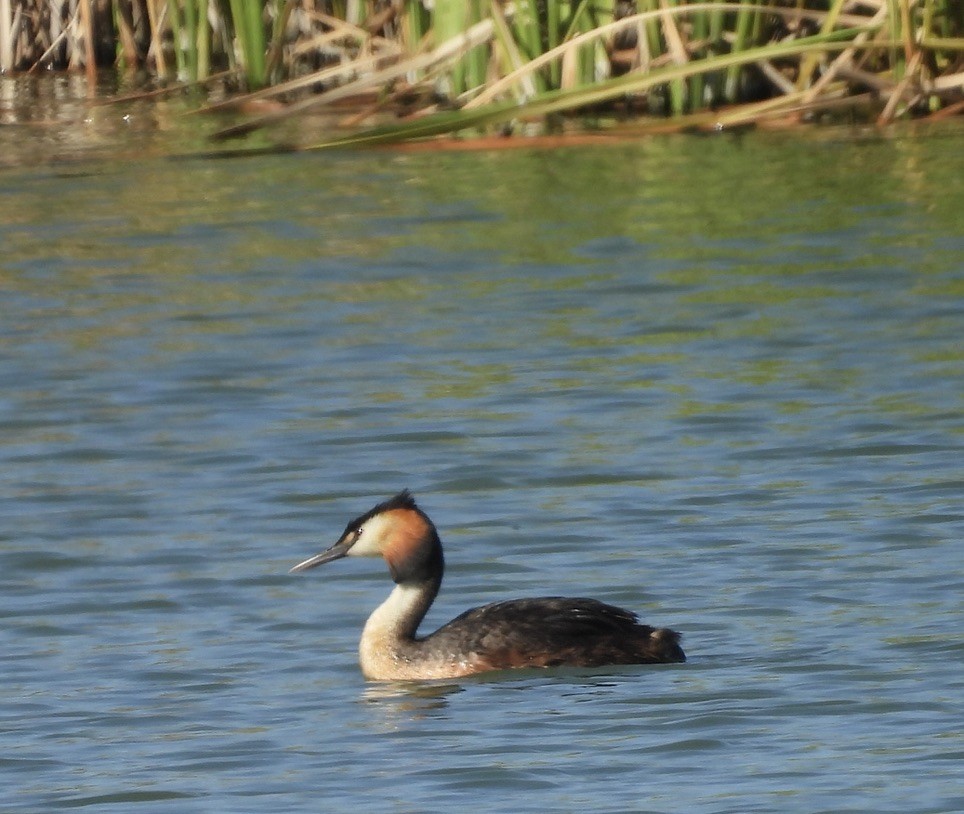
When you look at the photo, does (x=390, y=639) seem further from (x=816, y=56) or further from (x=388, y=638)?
(x=816, y=56)

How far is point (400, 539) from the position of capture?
697 centimetres

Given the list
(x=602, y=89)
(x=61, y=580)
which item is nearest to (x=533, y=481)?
(x=61, y=580)

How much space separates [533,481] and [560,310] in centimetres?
305

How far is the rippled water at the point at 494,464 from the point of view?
5.75 metres

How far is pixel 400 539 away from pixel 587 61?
25.7ft

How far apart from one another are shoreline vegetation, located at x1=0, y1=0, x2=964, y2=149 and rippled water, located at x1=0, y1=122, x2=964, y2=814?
0.41 m

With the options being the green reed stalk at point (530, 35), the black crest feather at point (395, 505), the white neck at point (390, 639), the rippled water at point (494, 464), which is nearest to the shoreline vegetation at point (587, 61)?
the green reed stalk at point (530, 35)

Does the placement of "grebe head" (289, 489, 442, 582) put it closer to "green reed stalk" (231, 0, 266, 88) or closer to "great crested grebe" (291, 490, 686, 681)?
"great crested grebe" (291, 490, 686, 681)

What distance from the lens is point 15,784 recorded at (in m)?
5.62

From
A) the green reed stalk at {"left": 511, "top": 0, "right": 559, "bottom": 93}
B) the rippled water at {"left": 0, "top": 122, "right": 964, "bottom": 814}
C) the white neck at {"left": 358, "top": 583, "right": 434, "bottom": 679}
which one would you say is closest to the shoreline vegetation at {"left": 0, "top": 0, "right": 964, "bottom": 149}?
the green reed stalk at {"left": 511, "top": 0, "right": 559, "bottom": 93}

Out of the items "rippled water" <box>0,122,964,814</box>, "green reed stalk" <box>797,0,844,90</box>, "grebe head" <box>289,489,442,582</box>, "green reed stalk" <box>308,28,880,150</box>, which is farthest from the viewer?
"green reed stalk" <box>797,0,844,90</box>

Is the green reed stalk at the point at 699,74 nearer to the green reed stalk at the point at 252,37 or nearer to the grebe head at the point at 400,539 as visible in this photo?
the green reed stalk at the point at 252,37

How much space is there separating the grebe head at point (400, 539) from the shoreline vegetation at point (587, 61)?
6156 mm

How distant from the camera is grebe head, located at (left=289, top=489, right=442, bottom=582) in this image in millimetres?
6934
